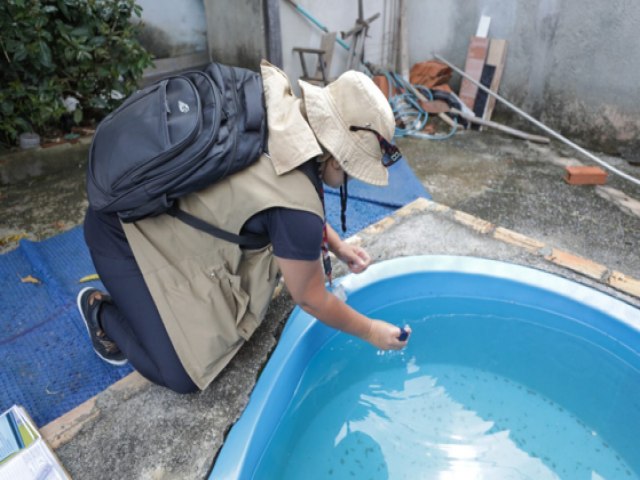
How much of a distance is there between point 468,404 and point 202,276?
123cm

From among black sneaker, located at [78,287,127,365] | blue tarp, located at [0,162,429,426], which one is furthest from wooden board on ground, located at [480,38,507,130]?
black sneaker, located at [78,287,127,365]

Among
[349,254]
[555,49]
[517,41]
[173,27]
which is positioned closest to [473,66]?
[517,41]

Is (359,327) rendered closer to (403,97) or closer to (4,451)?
(4,451)

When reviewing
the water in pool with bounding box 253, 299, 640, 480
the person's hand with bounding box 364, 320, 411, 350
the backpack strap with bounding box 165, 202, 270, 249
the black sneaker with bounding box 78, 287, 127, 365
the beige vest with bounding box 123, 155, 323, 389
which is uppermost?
the backpack strap with bounding box 165, 202, 270, 249

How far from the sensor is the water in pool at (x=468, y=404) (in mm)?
1653

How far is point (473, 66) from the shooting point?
4832mm

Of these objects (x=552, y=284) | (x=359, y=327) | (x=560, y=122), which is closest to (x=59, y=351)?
(x=359, y=327)

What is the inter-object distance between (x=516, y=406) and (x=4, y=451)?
184 centimetres

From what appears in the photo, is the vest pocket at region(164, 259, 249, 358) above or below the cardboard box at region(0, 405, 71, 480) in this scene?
above

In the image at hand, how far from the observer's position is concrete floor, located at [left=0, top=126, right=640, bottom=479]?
54.6 inches

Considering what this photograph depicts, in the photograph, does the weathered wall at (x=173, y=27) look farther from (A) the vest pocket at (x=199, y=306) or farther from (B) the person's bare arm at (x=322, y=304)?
(B) the person's bare arm at (x=322, y=304)

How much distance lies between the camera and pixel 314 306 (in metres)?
1.41

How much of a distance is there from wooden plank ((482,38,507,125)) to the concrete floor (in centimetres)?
40

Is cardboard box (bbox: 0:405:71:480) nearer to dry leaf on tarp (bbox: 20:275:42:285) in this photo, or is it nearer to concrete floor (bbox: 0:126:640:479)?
concrete floor (bbox: 0:126:640:479)
